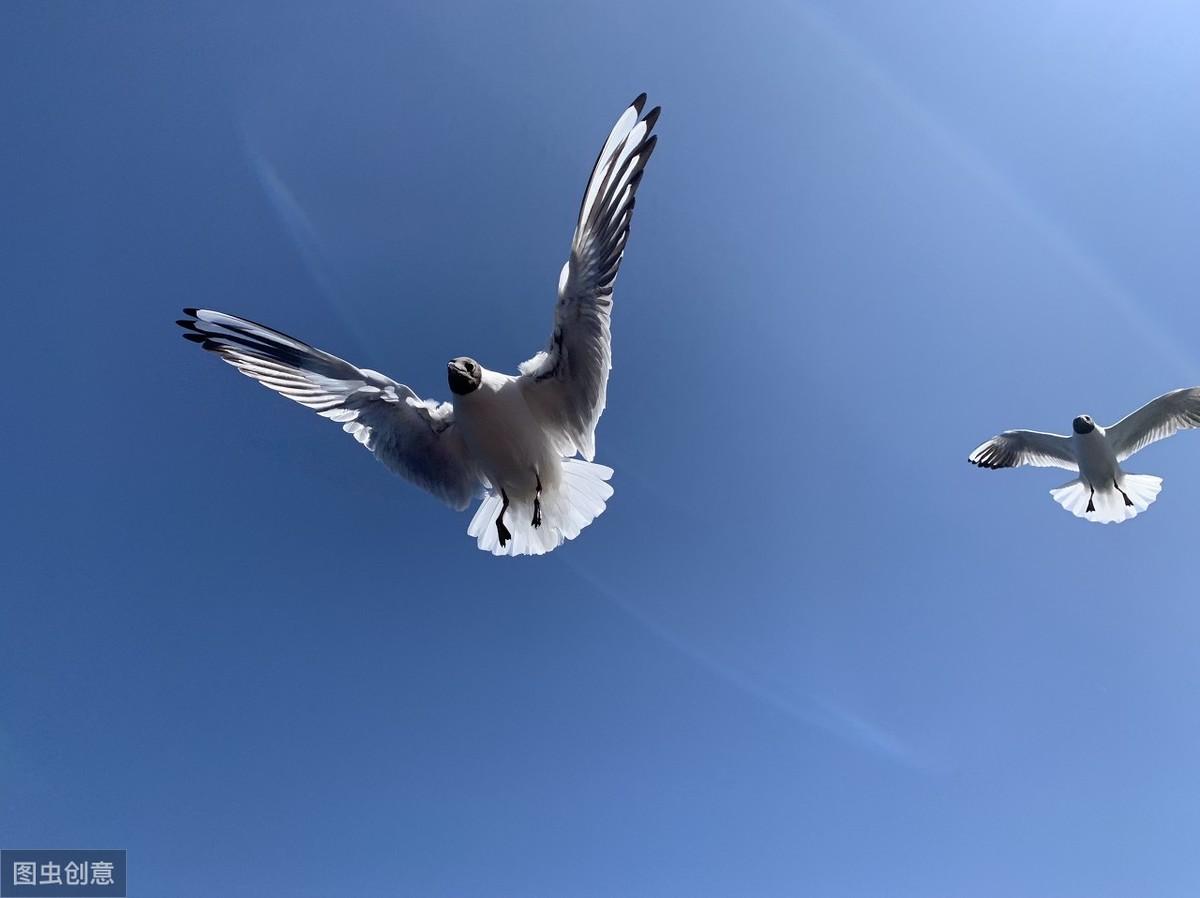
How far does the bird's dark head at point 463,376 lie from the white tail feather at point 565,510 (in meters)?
0.97

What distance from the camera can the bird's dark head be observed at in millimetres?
5168

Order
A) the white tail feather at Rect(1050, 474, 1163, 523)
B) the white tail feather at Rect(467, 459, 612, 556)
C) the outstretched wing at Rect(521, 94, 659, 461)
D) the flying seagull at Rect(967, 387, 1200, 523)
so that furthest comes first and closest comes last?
the white tail feather at Rect(1050, 474, 1163, 523)
the flying seagull at Rect(967, 387, 1200, 523)
the white tail feather at Rect(467, 459, 612, 556)
the outstretched wing at Rect(521, 94, 659, 461)

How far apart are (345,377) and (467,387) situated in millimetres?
1037

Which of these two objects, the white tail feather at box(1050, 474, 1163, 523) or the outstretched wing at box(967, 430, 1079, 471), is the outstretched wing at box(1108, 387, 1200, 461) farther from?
the outstretched wing at box(967, 430, 1079, 471)

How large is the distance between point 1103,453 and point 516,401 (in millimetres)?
7576

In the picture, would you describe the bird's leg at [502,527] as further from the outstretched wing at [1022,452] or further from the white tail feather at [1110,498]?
the white tail feather at [1110,498]

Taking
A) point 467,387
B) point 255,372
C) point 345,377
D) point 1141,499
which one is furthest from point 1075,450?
point 255,372

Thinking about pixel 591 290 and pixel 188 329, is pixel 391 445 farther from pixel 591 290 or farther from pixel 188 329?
pixel 591 290

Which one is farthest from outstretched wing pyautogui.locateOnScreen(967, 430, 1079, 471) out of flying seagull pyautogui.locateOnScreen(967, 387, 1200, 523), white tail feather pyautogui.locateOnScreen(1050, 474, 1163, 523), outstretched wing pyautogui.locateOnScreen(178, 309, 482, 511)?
outstretched wing pyautogui.locateOnScreen(178, 309, 482, 511)

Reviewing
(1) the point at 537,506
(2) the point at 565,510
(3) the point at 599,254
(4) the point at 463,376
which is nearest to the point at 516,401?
(4) the point at 463,376

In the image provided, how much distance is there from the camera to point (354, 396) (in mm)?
5641

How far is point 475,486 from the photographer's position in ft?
19.8

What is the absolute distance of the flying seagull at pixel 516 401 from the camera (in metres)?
4.78

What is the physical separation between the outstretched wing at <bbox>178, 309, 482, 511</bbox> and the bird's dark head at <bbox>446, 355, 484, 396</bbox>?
20.1 inches
